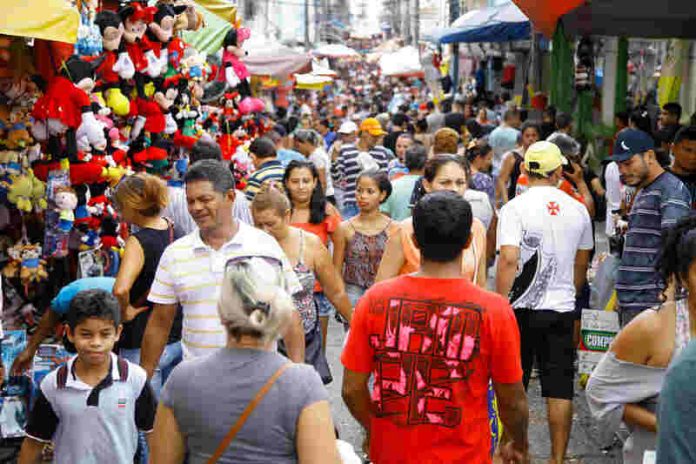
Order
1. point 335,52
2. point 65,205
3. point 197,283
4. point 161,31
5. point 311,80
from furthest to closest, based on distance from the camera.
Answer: point 335,52, point 311,80, point 161,31, point 65,205, point 197,283

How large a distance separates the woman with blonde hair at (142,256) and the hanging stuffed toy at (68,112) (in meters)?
1.61

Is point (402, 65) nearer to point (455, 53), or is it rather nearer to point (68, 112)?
point (455, 53)

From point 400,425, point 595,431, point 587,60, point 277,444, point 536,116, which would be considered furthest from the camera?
point 536,116

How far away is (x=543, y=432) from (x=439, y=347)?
12.1 ft

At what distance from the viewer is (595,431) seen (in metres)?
7.26

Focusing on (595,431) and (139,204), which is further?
(595,431)

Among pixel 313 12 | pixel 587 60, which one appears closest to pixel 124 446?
pixel 587 60

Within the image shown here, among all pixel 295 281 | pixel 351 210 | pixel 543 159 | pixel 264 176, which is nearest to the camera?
pixel 295 281

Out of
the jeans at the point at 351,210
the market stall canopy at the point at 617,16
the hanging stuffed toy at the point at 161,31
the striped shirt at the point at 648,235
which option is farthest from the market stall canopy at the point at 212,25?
the striped shirt at the point at 648,235

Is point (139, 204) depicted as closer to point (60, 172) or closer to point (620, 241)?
point (60, 172)

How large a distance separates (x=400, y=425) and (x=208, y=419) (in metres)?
0.99

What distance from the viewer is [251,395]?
124 inches

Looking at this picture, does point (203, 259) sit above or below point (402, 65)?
above

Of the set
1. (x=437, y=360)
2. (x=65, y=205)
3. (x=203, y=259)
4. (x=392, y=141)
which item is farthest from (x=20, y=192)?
(x=392, y=141)
